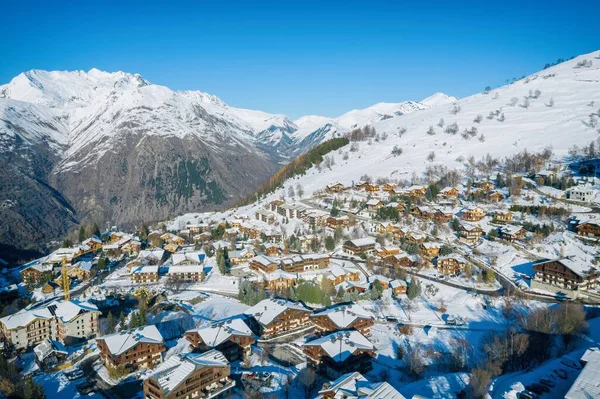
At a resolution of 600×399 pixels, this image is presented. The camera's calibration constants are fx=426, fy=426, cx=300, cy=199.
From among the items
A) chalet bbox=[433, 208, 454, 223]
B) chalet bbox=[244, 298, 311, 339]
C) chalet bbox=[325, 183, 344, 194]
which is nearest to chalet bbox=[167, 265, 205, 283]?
chalet bbox=[244, 298, 311, 339]

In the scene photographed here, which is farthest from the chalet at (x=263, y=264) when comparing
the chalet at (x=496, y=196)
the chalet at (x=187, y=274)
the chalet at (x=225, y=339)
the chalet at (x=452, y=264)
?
the chalet at (x=496, y=196)

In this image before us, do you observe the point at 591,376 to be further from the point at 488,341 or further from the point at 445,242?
the point at 445,242

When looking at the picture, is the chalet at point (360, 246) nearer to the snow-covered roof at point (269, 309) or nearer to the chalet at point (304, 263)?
the chalet at point (304, 263)

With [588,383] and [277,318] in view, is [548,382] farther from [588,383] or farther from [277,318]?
[277,318]

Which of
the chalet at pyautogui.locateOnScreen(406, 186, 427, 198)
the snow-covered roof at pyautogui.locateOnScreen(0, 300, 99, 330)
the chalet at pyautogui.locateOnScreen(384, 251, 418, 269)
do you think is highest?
the chalet at pyautogui.locateOnScreen(406, 186, 427, 198)

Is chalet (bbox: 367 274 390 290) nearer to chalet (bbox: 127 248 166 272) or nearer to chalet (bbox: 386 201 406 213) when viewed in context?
chalet (bbox: 386 201 406 213)
